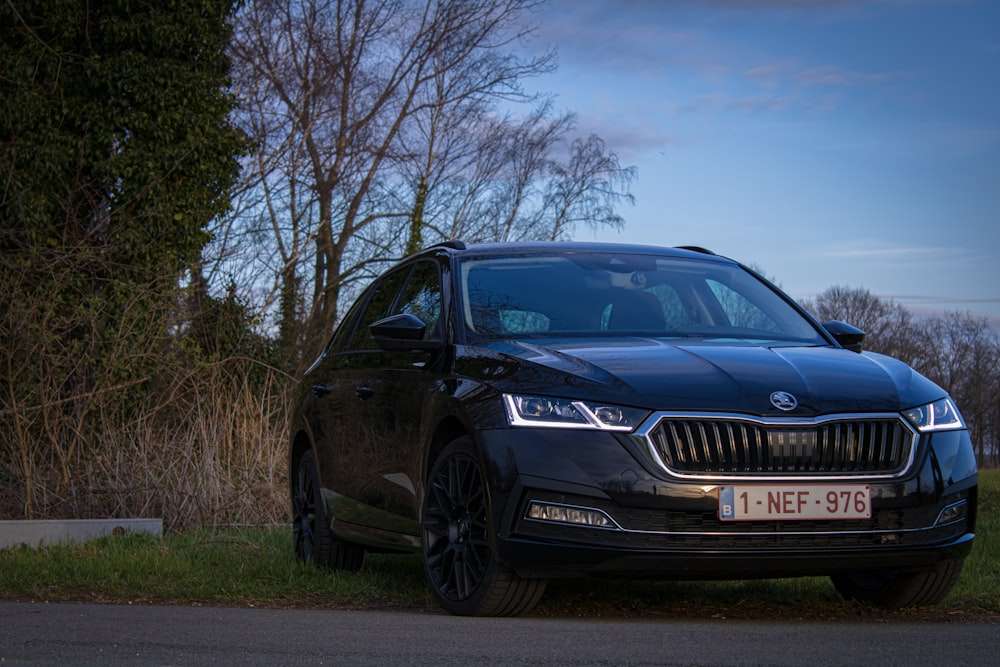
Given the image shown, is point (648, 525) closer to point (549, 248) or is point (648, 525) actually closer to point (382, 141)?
point (549, 248)

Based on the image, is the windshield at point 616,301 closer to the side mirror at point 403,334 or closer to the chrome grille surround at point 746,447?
the side mirror at point 403,334

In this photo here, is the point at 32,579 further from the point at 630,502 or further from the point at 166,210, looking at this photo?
the point at 166,210

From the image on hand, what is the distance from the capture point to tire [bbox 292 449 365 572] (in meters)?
8.07

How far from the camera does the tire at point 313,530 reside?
8070mm

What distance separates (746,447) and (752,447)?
2cm

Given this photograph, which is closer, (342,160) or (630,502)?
(630,502)

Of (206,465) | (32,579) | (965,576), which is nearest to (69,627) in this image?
(32,579)

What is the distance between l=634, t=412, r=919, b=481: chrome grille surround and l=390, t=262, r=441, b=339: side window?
1708 millimetres

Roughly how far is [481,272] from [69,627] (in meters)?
2.63

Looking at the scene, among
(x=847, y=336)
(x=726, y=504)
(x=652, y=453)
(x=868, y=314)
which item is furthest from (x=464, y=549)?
(x=868, y=314)

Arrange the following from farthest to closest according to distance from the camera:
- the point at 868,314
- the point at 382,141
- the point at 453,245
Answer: the point at 868,314 → the point at 382,141 → the point at 453,245

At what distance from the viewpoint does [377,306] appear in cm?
821

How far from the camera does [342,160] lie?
108ft

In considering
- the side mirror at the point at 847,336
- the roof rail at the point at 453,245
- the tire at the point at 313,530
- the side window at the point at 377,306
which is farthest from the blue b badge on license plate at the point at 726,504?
the tire at the point at 313,530
